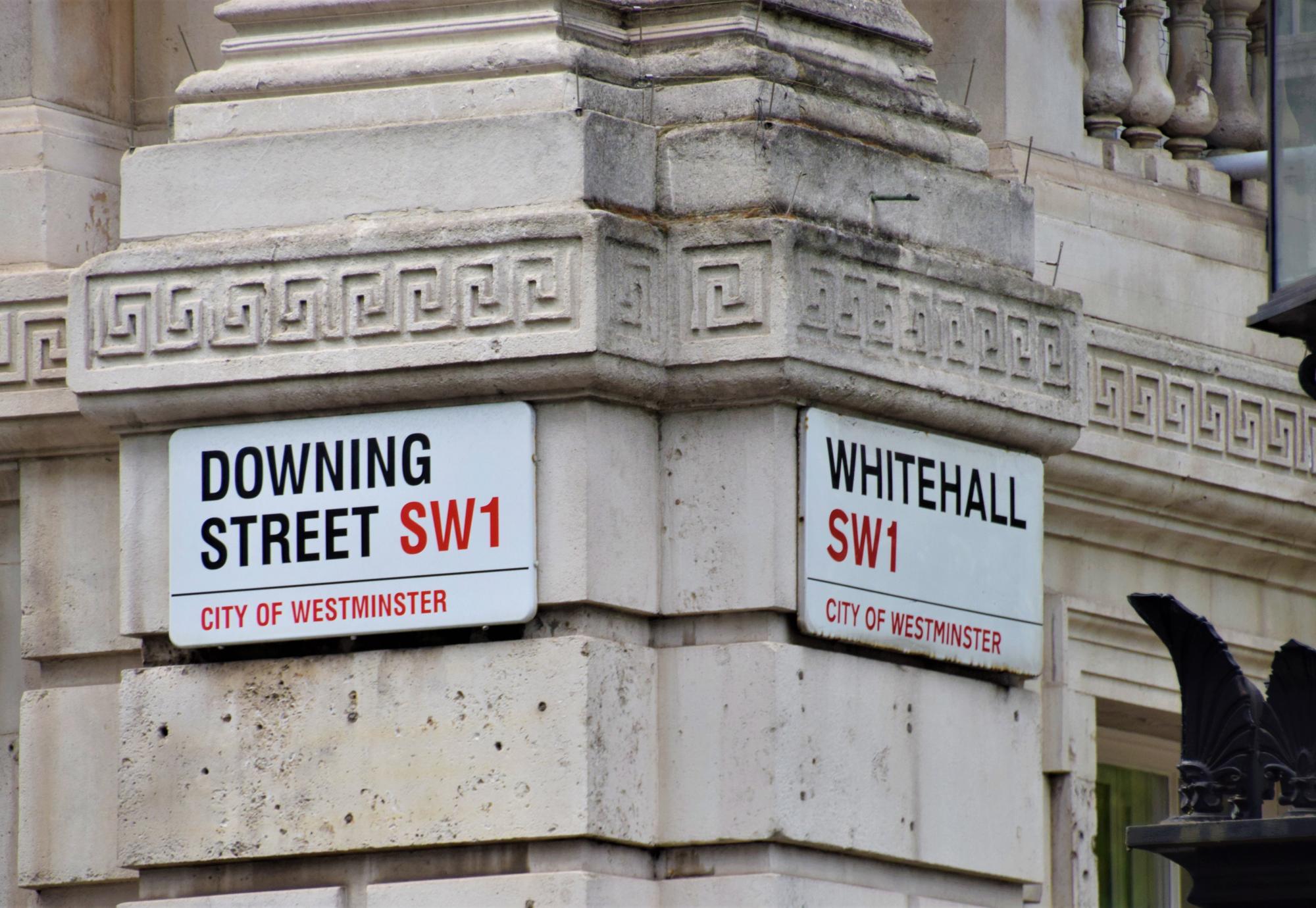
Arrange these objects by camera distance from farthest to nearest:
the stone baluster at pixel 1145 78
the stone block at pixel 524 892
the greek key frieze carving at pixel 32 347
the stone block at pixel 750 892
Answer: the stone baluster at pixel 1145 78 < the greek key frieze carving at pixel 32 347 < the stone block at pixel 750 892 < the stone block at pixel 524 892

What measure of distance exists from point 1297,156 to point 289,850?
3884 millimetres

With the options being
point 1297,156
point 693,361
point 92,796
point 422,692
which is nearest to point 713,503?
point 693,361

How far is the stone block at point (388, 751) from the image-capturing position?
8.42 metres

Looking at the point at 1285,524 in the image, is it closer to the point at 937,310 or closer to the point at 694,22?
the point at 937,310

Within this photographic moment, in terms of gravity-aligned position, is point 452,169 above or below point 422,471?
above

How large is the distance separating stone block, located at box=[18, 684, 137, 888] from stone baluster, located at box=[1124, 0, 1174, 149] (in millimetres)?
4057

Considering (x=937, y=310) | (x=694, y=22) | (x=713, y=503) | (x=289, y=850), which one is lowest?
(x=289, y=850)

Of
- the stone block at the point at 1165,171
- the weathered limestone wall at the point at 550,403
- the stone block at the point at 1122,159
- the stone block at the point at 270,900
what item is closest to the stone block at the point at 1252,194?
the stone block at the point at 1165,171

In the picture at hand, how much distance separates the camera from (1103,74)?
36.3 feet

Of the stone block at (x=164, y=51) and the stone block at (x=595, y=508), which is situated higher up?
the stone block at (x=164, y=51)

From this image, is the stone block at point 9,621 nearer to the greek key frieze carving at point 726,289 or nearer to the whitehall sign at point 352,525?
the whitehall sign at point 352,525

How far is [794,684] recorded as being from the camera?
28.1 ft

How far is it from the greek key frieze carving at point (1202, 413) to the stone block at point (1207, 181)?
0.74 m

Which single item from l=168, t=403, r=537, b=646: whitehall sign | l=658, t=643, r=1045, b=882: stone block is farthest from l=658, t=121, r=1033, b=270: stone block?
l=658, t=643, r=1045, b=882: stone block
